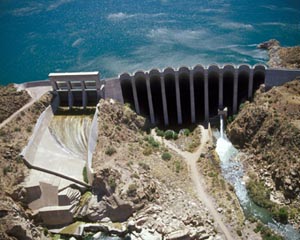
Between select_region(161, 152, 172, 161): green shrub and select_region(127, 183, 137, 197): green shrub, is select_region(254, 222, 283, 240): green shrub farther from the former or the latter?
select_region(161, 152, 172, 161): green shrub

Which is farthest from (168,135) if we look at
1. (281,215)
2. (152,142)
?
(281,215)

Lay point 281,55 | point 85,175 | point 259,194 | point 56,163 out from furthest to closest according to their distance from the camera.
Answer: point 281,55 → point 56,163 → point 85,175 → point 259,194

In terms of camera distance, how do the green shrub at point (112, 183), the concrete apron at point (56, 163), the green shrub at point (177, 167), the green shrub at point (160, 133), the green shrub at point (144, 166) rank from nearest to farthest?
the concrete apron at point (56, 163) → the green shrub at point (112, 183) → the green shrub at point (144, 166) → the green shrub at point (177, 167) → the green shrub at point (160, 133)

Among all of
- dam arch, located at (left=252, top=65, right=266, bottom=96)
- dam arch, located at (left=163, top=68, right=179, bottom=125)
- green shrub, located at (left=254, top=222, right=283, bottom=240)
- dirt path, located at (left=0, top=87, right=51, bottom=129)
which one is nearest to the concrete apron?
dirt path, located at (left=0, top=87, right=51, bottom=129)

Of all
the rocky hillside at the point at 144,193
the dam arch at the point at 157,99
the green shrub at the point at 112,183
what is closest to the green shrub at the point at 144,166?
the rocky hillside at the point at 144,193

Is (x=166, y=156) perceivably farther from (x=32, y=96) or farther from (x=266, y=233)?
(x=32, y=96)

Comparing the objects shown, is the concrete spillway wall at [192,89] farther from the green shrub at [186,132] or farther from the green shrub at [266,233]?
the green shrub at [266,233]
